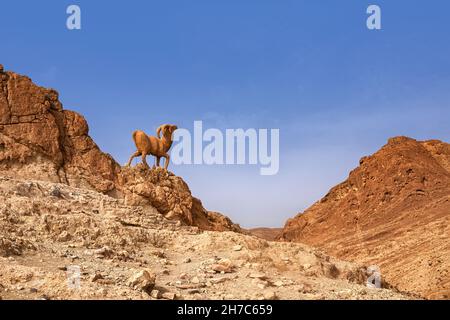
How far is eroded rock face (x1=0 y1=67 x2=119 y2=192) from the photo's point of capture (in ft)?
71.1

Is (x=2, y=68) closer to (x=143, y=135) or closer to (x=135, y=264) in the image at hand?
(x=143, y=135)

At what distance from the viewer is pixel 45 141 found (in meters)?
22.8

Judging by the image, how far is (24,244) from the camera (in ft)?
44.8

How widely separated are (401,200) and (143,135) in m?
32.1

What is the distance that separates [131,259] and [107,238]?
3.84ft

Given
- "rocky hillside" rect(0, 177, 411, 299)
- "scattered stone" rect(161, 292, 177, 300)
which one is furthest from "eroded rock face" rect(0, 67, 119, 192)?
"scattered stone" rect(161, 292, 177, 300)

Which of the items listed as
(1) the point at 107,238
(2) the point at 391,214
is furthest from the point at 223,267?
(2) the point at 391,214

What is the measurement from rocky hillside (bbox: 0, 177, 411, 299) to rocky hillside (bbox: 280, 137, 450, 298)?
697 inches

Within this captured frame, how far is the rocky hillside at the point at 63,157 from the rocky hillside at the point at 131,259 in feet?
7.84

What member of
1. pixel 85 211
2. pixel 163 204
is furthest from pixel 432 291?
pixel 85 211

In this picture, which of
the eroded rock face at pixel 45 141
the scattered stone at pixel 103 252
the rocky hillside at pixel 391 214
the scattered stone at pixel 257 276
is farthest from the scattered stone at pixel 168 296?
the rocky hillside at pixel 391 214

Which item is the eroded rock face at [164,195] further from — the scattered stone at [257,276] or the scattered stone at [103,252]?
the scattered stone at [257,276]

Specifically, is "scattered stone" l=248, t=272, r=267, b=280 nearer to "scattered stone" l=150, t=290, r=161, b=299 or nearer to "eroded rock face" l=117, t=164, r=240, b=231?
"scattered stone" l=150, t=290, r=161, b=299

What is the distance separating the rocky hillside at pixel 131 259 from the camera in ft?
38.4
